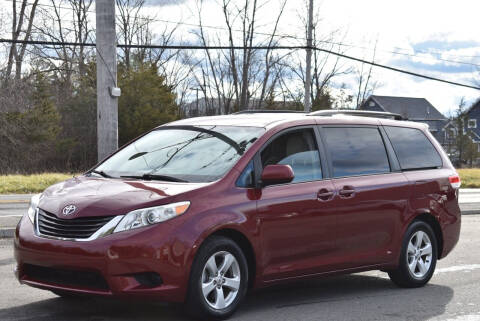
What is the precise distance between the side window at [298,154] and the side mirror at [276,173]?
246 millimetres

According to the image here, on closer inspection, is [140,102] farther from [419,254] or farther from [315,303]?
[315,303]

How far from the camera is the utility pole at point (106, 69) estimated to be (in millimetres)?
13133

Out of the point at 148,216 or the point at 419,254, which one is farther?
the point at 419,254

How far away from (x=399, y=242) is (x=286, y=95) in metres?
51.2

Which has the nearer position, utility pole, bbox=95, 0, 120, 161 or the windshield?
the windshield

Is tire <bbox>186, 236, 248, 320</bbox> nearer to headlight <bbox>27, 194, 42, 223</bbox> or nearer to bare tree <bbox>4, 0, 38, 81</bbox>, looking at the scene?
headlight <bbox>27, 194, 42, 223</bbox>

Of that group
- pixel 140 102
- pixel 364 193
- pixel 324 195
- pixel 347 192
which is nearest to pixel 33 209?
pixel 324 195

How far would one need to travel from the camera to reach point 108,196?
5.72 meters

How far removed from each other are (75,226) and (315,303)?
246 centimetres

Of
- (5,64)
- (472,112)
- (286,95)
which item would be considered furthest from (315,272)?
(472,112)

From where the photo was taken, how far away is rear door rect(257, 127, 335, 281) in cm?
631

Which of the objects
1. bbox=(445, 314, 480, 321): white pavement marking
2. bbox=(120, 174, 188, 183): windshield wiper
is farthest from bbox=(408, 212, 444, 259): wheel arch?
bbox=(120, 174, 188, 183): windshield wiper

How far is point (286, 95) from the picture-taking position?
2304 inches

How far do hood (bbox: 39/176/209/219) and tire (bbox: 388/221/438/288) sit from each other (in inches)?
111
